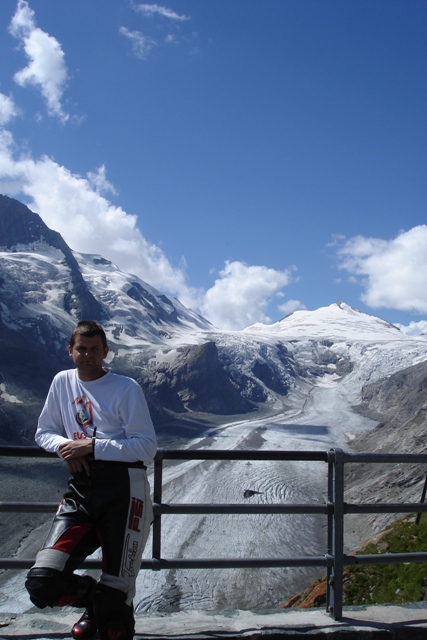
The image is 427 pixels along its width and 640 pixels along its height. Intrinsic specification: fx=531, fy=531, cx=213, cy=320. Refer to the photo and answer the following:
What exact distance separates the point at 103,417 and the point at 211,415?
455 feet

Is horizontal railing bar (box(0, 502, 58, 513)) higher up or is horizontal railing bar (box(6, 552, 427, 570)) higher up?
horizontal railing bar (box(0, 502, 58, 513))

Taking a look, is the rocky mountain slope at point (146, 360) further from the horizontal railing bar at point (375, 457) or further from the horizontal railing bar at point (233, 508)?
the horizontal railing bar at point (375, 457)

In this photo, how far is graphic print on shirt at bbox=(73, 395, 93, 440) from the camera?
352 cm

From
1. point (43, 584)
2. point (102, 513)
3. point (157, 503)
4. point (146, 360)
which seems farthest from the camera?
point (146, 360)

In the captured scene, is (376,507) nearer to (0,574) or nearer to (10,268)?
(0,574)

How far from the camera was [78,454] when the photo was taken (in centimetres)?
A: 327

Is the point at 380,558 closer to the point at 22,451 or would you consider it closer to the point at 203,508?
the point at 203,508

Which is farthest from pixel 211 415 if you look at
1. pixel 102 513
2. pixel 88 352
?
pixel 102 513

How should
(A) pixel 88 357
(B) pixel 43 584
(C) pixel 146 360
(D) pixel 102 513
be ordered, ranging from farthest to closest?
(C) pixel 146 360
(A) pixel 88 357
(D) pixel 102 513
(B) pixel 43 584

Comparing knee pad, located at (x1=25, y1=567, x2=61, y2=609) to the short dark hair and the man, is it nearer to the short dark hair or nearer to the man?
the man

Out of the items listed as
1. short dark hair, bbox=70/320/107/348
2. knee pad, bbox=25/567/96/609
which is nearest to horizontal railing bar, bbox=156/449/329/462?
short dark hair, bbox=70/320/107/348

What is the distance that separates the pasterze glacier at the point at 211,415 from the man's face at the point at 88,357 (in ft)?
56.4

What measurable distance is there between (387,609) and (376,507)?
0.86 metres

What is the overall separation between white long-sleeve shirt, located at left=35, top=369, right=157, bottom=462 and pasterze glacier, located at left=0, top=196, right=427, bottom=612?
17.1 meters
